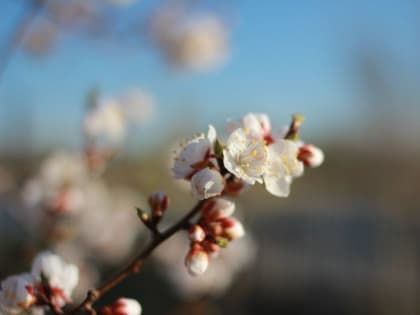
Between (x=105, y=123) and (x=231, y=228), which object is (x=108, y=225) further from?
(x=231, y=228)

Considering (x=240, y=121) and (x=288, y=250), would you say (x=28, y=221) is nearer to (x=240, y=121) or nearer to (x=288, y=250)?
(x=240, y=121)

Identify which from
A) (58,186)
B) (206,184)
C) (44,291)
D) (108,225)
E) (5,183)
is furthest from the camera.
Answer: (5,183)

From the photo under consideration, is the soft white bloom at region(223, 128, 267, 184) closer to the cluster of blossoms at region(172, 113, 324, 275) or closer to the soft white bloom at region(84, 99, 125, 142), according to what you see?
the cluster of blossoms at region(172, 113, 324, 275)

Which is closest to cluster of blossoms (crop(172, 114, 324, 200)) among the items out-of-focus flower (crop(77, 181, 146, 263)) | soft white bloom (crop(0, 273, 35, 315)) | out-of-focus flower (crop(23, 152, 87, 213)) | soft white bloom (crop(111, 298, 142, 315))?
soft white bloom (crop(111, 298, 142, 315))

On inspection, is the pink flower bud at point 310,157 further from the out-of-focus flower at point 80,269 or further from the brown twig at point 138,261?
the out-of-focus flower at point 80,269

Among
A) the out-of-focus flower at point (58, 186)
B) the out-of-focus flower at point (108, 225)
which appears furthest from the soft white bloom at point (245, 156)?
the out-of-focus flower at point (108, 225)

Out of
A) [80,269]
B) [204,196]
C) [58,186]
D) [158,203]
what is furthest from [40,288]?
[80,269]

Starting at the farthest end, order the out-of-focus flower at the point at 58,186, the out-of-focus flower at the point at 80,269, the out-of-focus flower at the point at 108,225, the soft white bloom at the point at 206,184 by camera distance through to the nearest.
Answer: the out-of-focus flower at the point at 108,225, the out-of-focus flower at the point at 80,269, the out-of-focus flower at the point at 58,186, the soft white bloom at the point at 206,184
